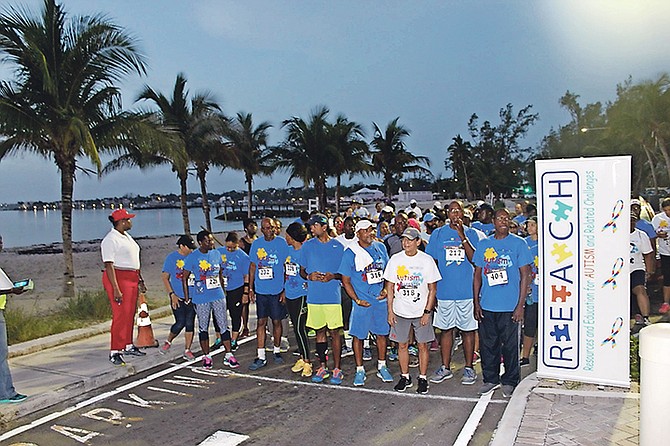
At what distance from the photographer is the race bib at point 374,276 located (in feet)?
22.0

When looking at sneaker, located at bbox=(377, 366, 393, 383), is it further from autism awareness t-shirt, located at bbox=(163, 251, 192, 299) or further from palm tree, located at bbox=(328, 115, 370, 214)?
palm tree, located at bbox=(328, 115, 370, 214)

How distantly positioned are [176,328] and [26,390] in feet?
6.78

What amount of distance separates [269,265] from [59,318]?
547 cm

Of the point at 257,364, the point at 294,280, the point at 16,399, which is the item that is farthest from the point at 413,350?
the point at 16,399

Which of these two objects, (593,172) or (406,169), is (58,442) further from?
(406,169)

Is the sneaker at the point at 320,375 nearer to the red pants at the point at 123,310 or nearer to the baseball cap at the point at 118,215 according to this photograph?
the red pants at the point at 123,310

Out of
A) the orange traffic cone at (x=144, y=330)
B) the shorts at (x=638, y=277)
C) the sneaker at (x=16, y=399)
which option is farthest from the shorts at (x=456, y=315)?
the sneaker at (x=16, y=399)

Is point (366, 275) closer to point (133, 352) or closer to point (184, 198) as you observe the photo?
point (133, 352)

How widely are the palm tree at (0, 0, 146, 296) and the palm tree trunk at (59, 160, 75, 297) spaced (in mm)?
21

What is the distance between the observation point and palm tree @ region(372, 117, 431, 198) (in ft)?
105

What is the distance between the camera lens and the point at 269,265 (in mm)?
7617

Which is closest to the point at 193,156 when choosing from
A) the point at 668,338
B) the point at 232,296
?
the point at 232,296

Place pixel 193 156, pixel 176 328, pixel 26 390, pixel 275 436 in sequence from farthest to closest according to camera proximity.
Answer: pixel 193 156
pixel 176 328
pixel 26 390
pixel 275 436

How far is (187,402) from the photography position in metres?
6.55
